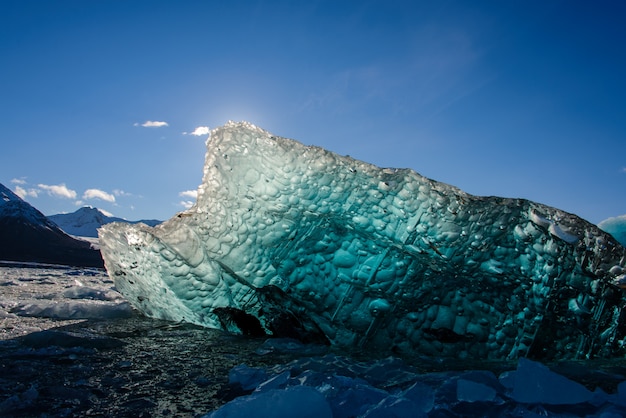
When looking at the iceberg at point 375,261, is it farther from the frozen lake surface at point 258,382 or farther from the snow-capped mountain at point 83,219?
the snow-capped mountain at point 83,219

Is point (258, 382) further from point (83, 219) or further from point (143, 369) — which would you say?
point (83, 219)

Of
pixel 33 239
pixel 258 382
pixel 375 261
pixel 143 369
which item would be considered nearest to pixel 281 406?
pixel 258 382

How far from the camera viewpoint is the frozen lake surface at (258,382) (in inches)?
39.9

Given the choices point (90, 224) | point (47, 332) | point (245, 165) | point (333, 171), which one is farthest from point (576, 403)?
point (90, 224)

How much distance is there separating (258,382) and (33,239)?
41174 mm

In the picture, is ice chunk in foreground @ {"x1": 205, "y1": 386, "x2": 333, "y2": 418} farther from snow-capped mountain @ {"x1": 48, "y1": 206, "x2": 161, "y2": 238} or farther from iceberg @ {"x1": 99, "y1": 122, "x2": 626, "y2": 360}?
snow-capped mountain @ {"x1": 48, "y1": 206, "x2": 161, "y2": 238}

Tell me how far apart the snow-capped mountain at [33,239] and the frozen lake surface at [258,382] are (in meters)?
30.9

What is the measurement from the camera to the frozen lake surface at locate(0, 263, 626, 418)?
1.01 m

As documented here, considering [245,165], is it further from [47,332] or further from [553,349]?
[553,349]

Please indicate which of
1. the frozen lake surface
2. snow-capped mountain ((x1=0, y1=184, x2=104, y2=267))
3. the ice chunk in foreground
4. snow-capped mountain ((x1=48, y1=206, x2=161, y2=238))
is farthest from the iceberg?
snow-capped mountain ((x1=48, y1=206, x2=161, y2=238))

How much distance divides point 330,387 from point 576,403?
0.70m

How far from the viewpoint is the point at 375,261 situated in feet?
7.55

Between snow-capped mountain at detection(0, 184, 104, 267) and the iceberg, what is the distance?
30334mm

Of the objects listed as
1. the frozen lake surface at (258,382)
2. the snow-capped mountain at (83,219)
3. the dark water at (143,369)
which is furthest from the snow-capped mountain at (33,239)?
the snow-capped mountain at (83,219)
